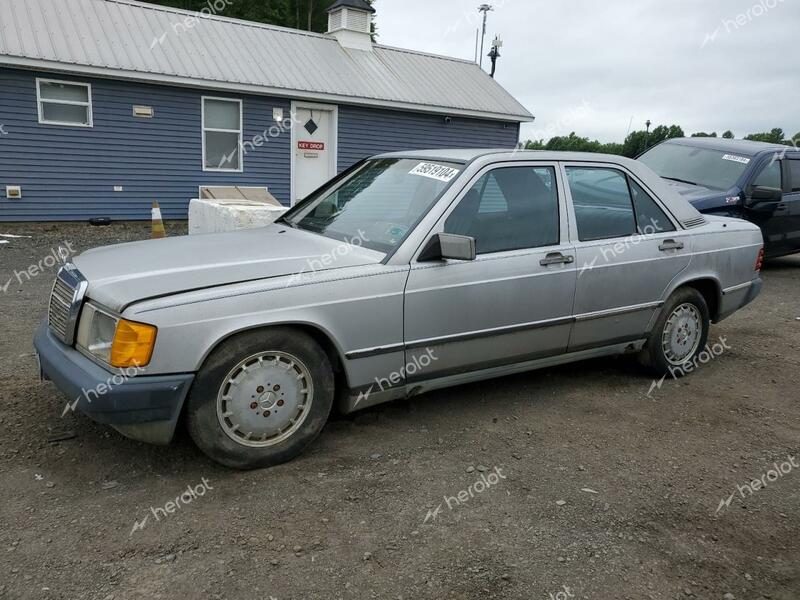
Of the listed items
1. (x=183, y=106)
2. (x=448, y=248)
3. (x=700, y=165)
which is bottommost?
(x=448, y=248)

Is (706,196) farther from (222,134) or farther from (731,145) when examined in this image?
(222,134)

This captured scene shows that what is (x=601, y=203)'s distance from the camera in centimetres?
451

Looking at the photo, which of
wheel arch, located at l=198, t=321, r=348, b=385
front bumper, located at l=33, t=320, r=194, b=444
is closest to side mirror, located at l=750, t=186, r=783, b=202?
wheel arch, located at l=198, t=321, r=348, b=385

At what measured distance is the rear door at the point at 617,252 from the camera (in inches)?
170

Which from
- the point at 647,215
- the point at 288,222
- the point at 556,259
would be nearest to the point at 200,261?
the point at 288,222

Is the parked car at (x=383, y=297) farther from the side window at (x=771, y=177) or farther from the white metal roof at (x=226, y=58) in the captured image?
the white metal roof at (x=226, y=58)

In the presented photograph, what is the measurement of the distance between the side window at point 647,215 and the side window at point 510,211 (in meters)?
0.78

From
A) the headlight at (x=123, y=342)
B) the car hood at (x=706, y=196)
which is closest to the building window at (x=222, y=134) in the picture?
the car hood at (x=706, y=196)

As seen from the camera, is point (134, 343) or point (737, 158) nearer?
point (134, 343)

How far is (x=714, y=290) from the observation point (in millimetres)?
5094

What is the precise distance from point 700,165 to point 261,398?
8.21m

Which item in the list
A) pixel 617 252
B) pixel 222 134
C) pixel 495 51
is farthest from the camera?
pixel 495 51

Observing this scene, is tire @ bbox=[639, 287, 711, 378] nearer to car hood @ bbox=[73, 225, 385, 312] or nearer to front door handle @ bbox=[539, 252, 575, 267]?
front door handle @ bbox=[539, 252, 575, 267]

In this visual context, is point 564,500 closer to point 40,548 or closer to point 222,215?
point 40,548
